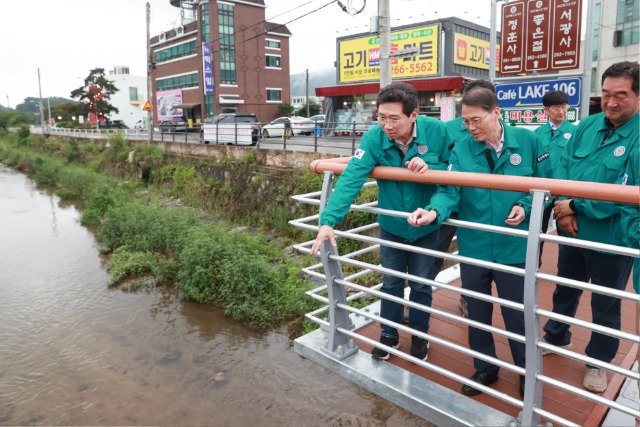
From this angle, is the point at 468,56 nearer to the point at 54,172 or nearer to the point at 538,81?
the point at 538,81

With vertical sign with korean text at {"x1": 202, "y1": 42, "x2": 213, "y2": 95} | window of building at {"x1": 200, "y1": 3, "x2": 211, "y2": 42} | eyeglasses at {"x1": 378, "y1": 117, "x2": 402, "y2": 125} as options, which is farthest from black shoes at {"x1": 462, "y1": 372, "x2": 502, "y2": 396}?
window of building at {"x1": 200, "y1": 3, "x2": 211, "y2": 42}

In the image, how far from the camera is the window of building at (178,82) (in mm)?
33881

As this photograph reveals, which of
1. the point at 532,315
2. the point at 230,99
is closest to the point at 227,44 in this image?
the point at 230,99

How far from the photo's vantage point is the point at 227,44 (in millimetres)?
32375

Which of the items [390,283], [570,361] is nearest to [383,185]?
[390,283]

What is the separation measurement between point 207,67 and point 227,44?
7.26 ft

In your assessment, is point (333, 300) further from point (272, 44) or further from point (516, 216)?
point (272, 44)

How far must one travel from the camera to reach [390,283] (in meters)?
2.75

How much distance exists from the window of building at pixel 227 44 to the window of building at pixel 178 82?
90.0 inches

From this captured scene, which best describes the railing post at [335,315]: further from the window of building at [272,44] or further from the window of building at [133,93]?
the window of building at [133,93]

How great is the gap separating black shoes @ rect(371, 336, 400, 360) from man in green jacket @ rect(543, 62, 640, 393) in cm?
97

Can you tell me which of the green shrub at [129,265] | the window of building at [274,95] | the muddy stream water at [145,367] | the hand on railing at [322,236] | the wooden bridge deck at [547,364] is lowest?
the muddy stream water at [145,367]

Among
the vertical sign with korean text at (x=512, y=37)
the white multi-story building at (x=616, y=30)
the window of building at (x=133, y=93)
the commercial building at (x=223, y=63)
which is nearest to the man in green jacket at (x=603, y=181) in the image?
the vertical sign with korean text at (x=512, y=37)

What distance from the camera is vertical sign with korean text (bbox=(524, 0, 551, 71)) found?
6090 millimetres
